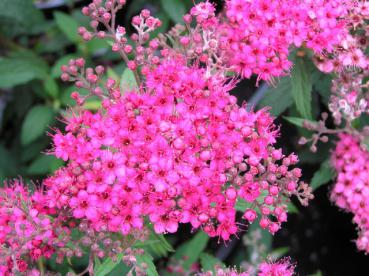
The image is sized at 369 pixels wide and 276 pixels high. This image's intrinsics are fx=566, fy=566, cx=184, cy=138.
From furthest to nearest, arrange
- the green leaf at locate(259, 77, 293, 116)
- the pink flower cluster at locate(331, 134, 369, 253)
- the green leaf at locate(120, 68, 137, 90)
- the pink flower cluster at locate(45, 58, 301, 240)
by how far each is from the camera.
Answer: the green leaf at locate(259, 77, 293, 116)
the pink flower cluster at locate(331, 134, 369, 253)
the green leaf at locate(120, 68, 137, 90)
the pink flower cluster at locate(45, 58, 301, 240)

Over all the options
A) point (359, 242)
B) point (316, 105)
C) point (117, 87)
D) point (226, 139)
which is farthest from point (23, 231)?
point (316, 105)

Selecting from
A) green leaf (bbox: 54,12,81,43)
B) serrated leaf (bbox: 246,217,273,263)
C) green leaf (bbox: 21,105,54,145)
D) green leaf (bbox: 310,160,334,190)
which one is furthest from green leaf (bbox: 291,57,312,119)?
green leaf (bbox: 21,105,54,145)

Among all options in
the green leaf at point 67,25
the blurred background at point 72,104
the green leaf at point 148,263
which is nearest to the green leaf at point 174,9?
the blurred background at point 72,104

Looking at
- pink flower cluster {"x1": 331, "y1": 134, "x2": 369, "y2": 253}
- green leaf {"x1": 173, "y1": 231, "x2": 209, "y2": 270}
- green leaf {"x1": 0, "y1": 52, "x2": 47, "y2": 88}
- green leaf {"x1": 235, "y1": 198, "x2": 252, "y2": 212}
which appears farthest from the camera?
green leaf {"x1": 0, "y1": 52, "x2": 47, "y2": 88}

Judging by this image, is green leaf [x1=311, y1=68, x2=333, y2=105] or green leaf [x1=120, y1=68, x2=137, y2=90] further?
green leaf [x1=311, y1=68, x2=333, y2=105]

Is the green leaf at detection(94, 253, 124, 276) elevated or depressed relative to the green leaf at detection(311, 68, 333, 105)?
depressed

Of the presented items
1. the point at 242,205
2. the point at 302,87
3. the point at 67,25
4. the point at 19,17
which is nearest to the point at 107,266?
the point at 242,205

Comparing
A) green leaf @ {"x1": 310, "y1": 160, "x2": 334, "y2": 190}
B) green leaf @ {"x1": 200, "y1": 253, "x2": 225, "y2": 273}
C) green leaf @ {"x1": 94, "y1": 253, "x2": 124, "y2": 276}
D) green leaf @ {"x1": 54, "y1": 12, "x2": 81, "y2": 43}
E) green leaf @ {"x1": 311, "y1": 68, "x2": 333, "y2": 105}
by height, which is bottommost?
green leaf @ {"x1": 200, "y1": 253, "x2": 225, "y2": 273}

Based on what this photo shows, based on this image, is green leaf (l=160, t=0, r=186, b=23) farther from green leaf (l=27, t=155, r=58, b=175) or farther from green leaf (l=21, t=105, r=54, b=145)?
green leaf (l=27, t=155, r=58, b=175)
